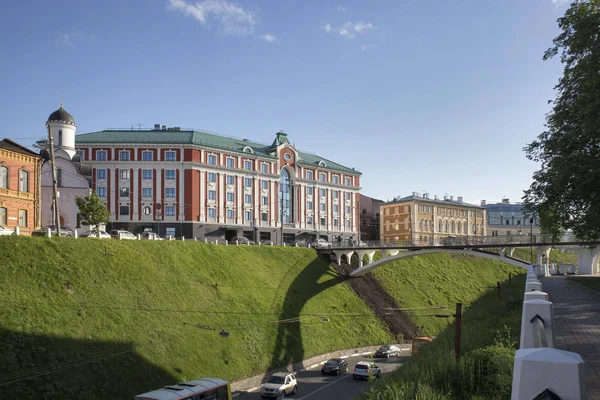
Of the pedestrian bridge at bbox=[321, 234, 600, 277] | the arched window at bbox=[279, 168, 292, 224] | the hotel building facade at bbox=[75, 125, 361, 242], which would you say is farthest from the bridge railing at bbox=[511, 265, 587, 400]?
the arched window at bbox=[279, 168, 292, 224]

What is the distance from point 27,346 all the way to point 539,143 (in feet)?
A: 103

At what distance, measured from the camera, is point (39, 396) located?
74.7 feet

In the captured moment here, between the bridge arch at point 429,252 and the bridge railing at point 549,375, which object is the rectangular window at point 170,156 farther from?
the bridge railing at point 549,375

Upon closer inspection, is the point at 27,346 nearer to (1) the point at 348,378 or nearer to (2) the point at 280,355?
(2) the point at 280,355

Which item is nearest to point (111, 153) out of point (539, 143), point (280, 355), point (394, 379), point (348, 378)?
point (280, 355)

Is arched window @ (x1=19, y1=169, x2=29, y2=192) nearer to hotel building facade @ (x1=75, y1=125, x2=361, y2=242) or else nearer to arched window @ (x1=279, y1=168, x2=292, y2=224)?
hotel building facade @ (x1=75, y1=125, x2=361, y2=242)

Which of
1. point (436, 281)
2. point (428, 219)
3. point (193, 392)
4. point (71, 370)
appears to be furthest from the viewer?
point (428, 219)

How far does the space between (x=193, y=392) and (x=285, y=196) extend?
56002 millimetres

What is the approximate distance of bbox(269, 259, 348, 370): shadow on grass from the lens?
129ft

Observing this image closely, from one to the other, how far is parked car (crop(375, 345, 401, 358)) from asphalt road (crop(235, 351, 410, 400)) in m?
1.87

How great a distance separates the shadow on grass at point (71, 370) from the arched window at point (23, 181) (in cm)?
2022

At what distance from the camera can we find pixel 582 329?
626 inches

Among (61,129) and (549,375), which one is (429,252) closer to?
(61,129)

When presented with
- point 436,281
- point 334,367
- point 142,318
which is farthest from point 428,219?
point 142,318
